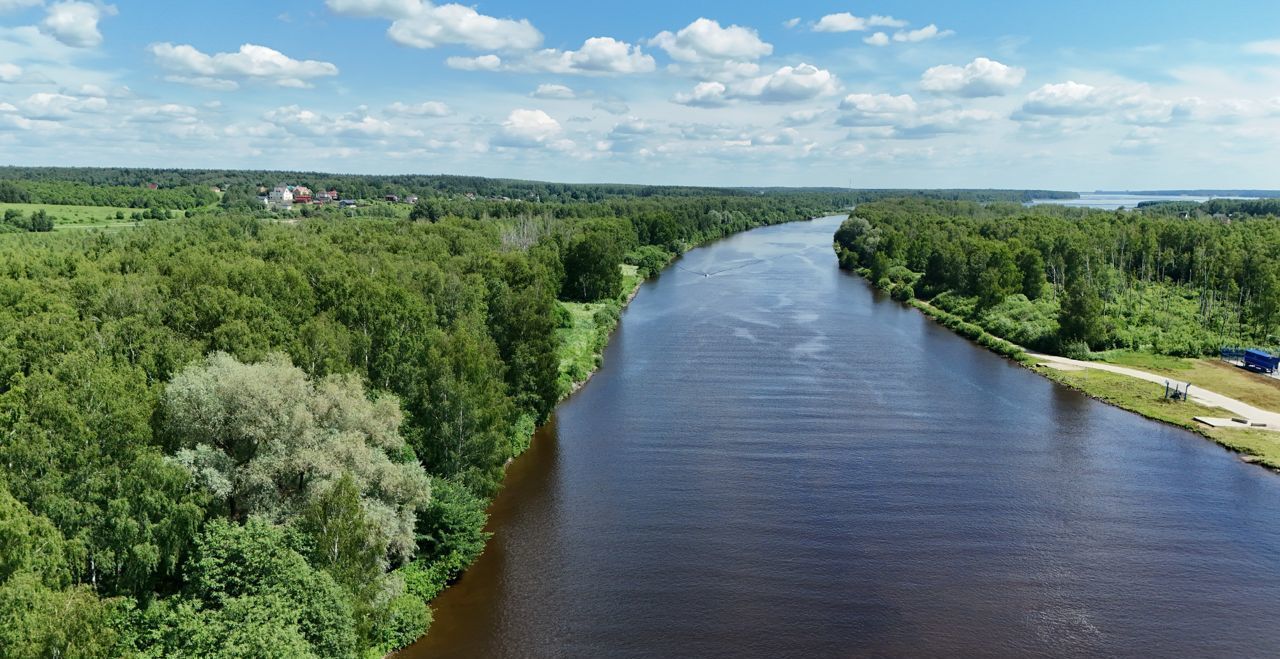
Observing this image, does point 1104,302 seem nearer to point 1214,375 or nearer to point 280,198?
point 1214,375

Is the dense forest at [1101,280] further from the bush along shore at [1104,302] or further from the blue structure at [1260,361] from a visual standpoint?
the blue structure at [1260,361]

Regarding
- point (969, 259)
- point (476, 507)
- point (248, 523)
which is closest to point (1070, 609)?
point (476, 507)

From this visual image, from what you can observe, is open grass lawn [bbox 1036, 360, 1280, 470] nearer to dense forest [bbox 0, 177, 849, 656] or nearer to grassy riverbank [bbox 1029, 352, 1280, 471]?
grassy riverbank [bbox 1029, 352, 1280, 471]

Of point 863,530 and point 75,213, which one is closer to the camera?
point 863,530

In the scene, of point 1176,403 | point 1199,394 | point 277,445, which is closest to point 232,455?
point 277,445

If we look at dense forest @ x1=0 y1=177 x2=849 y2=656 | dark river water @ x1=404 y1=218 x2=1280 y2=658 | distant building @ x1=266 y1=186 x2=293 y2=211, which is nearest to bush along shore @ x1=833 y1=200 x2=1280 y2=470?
dark river water @ x1=404 y1=218 x2=1280 y2=658
